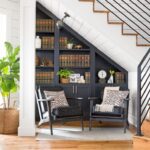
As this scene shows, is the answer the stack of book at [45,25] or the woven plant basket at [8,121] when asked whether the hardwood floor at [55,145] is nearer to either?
the woven plant basket at [8,121]

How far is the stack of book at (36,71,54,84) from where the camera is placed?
7.07 m

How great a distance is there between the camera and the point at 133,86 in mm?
6688

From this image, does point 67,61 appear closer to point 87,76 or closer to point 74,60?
point 74,60

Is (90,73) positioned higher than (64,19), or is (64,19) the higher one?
(64,19)

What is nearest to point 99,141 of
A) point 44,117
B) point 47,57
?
point 44,117

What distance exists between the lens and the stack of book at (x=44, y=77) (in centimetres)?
707

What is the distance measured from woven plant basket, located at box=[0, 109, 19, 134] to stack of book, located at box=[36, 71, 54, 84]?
1584 mm

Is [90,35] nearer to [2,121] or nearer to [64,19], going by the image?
[64,19]

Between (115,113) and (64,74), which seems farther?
(64,74)

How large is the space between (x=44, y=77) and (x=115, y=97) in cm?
178

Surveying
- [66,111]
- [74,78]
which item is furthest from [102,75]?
[66,111]

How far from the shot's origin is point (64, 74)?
6.94 metres

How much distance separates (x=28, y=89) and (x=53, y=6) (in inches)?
80.5

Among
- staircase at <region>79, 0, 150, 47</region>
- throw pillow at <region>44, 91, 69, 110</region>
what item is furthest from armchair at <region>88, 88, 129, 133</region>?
staircase at <region>79, 0, 150, 47</region>
